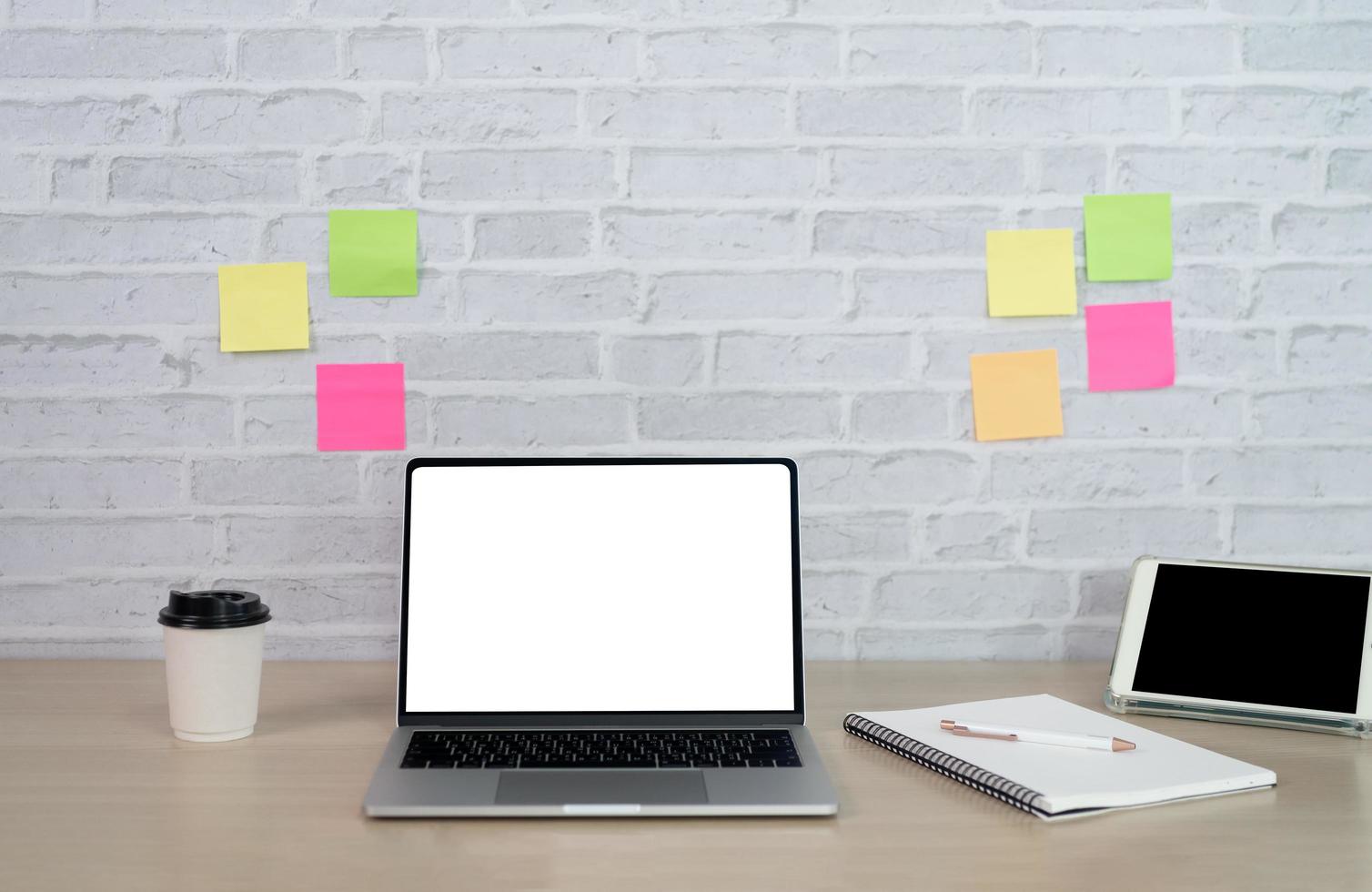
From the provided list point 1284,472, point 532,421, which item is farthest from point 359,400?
point 1284,472

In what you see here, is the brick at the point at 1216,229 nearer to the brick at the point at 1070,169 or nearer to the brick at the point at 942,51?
the brick at the point at 1070,169

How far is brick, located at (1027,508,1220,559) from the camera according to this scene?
4.04 feet

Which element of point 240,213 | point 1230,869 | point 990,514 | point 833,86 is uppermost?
point 833,86

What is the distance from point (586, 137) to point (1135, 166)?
24.4 inches

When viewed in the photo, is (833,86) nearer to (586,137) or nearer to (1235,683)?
(586,137)

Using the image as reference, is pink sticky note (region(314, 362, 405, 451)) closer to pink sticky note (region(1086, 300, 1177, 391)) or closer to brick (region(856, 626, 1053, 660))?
brick (region(856, 626, 1053, 660))

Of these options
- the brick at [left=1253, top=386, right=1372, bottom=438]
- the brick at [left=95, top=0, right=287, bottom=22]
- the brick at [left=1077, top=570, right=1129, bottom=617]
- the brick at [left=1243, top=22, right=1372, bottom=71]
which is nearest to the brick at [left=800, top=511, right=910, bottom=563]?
the brick at [left=1077, top=570, right=1129, bottom=617]

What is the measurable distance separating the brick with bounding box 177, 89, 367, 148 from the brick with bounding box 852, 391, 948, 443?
0.64 metres

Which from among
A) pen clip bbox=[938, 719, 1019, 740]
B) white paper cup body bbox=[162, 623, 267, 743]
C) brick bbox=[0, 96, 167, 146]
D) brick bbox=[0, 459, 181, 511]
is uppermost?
brick bbox=[0, 96, 167, 146]

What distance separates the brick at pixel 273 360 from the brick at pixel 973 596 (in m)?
0.64

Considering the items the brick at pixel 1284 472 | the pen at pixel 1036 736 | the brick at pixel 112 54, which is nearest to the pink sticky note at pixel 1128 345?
the brick at pixel 1284 472

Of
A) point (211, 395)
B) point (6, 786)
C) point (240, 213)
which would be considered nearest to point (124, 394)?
point (211, 395)

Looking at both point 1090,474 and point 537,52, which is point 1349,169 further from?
point 537,52

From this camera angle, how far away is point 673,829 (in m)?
0.77
